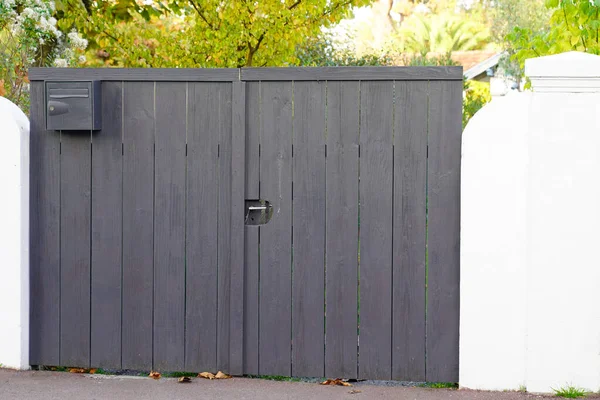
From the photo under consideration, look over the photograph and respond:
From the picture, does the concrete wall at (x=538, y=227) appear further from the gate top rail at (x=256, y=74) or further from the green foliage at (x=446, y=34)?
the green foliage at (x=446, y=34)

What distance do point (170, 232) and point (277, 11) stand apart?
5188mm

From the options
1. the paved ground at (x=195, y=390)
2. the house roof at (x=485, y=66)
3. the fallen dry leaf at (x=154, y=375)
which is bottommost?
the paved ground at (x=195, y=390)

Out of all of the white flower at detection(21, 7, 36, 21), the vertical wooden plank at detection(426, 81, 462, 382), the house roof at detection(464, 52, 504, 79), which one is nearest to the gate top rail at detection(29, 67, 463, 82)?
the vertical wooden plank at detection(426, 81, 462, 382)

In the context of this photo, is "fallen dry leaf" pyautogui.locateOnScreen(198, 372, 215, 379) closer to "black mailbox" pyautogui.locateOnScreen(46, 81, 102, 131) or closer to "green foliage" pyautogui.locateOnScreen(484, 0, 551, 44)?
"black mailbox" pyautogui.locateOnScreen(46, 81, 102, 131)

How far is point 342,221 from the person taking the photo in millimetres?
5805

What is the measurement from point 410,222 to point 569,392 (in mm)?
1377

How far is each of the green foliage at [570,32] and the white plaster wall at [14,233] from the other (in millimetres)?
4014

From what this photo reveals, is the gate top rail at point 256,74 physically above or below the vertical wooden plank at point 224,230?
above

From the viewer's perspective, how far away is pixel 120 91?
19.6 feet

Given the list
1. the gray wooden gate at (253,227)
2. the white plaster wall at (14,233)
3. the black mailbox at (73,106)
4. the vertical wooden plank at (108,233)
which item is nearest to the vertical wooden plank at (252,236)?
the gray wooden gate at (253,227)

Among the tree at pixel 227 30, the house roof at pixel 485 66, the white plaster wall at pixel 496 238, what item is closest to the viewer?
the white plaster wall at pixel 496 238

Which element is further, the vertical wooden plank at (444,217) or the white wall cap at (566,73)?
the vertical wooden plank at (444,217)

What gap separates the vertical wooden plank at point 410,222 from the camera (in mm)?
5703

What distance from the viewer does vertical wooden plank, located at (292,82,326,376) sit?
5812 mm
